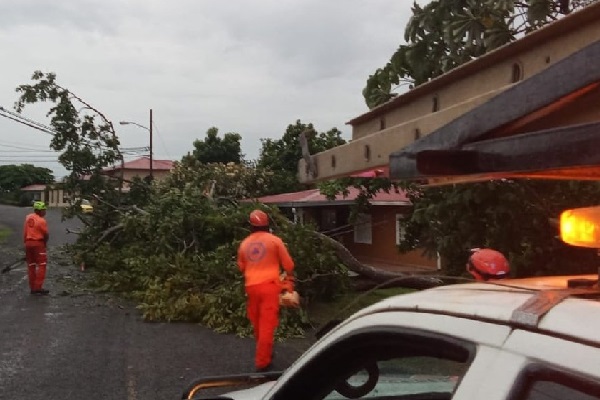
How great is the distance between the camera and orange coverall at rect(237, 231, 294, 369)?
25.7 ft

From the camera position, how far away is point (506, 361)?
1.44m

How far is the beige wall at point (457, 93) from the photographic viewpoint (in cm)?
224

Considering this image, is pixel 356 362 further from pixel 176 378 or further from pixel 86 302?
pixel 86 302

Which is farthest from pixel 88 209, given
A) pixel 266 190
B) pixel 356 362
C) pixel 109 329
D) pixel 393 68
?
pixel 356 362

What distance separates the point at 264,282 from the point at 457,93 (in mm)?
5324

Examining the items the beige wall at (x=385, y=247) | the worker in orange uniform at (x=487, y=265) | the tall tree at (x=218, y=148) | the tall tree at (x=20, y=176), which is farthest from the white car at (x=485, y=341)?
the tall tree at (x=20, y=176)

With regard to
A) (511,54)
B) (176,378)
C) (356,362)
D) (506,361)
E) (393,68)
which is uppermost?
(393,68)

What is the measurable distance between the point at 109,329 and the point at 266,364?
3673 millimetres

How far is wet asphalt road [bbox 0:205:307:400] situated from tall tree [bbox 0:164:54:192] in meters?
97.2

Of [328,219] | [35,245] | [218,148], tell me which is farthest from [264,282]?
[218,148]

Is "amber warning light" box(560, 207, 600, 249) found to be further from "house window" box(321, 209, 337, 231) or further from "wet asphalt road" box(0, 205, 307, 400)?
"house window" box(321, 209, 337, 231)

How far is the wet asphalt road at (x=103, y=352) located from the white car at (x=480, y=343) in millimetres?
5059

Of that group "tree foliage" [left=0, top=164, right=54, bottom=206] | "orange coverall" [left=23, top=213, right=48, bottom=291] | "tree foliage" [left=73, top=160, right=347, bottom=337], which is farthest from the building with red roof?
"tree foliage" [left=0, top=164, right=54, bottom=206]

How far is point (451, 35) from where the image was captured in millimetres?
11227
